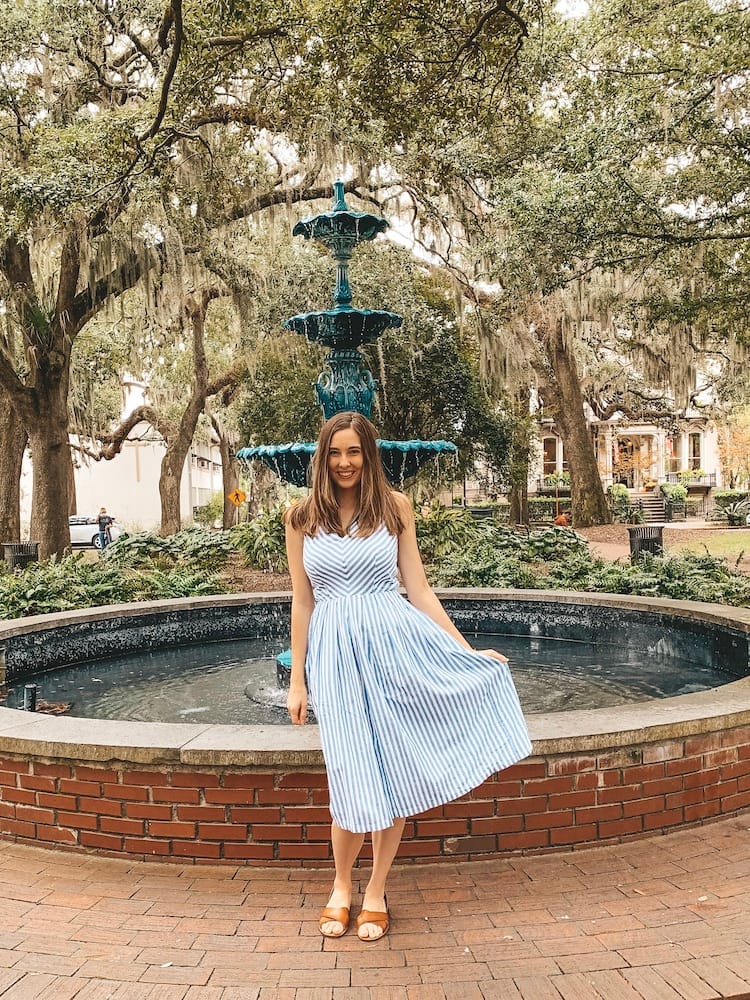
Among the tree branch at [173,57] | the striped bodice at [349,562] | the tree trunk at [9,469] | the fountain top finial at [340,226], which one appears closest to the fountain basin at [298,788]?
the striped bodice at [349,562]

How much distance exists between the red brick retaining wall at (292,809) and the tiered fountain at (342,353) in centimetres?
321

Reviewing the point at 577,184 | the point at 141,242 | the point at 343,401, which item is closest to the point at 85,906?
the point at 343,401

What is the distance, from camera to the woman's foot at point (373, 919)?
293 centimetres

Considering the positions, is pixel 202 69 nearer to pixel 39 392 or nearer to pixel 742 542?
pixel 39 392

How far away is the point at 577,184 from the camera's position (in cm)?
1088

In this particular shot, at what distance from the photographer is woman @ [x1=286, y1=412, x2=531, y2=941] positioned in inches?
116

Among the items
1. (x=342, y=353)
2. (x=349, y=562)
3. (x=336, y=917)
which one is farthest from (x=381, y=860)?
(x=342, y=353)

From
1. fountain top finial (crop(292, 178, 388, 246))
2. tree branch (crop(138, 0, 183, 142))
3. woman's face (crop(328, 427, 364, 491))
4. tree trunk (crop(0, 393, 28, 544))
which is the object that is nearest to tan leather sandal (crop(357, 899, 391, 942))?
woman's face (crop(328, 427, 364, 491))

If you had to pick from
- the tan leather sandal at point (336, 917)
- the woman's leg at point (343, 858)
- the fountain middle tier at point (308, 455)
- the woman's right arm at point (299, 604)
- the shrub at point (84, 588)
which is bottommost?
the tan leather sandal at point (336, 917)

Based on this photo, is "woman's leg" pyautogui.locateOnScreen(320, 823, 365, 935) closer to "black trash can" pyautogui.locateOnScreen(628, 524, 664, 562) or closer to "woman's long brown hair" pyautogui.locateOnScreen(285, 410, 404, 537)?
"woman's long brown hair" pyautogui.locateOnScreen(285, 410, 404, 537)

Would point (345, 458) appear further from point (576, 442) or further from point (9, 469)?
point (576, 442)

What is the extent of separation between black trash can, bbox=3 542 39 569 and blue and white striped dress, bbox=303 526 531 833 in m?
12.1

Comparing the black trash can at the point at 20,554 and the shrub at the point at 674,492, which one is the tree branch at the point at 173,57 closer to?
the black trash can at the point at 20,554

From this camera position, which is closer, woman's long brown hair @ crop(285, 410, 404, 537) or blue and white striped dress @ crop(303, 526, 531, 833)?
blue and white striped dress @ crop(303, 526, 531, 833)
